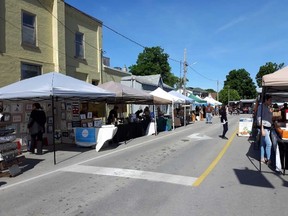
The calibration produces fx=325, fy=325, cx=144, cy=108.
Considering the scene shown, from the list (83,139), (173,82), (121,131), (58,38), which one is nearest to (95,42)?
(58,38)

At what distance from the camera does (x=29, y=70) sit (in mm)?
16750

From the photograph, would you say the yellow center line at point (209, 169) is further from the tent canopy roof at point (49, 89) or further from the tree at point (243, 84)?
the tree at point (243, 84)

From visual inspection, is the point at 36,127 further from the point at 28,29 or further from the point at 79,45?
the point at 79,45

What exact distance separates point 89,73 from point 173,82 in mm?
50964

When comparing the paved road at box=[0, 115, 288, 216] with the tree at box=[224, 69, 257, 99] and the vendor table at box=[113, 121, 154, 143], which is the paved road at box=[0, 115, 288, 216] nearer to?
the vendor table at box=[113, 121, 154, 143]

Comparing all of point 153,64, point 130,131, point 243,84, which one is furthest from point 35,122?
point 243,84

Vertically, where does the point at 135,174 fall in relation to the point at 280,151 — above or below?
below

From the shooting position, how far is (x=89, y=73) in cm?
2192

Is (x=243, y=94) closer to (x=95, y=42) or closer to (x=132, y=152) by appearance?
(x=95, y=42)

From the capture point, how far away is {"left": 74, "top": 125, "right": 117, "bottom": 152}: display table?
12.9 m

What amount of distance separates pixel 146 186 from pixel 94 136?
655 centimetres

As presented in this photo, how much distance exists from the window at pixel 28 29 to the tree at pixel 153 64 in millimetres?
51278

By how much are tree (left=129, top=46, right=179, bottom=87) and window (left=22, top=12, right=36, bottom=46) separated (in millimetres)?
51278

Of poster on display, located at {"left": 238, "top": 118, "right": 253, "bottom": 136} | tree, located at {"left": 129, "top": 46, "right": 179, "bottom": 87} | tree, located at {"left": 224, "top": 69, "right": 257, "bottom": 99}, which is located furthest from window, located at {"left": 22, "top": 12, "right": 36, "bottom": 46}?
tree, located at {"left": 224, "top": 69, "right": 257, "bottom": 99}
